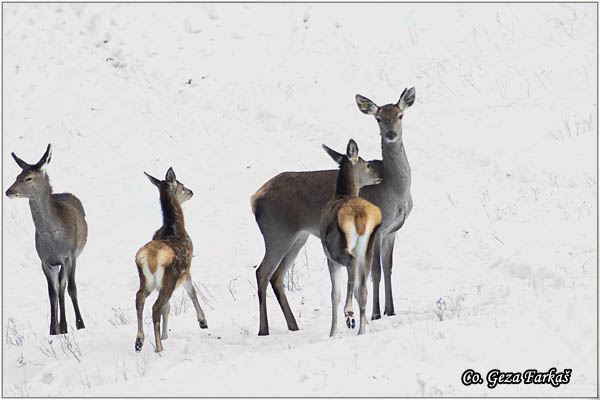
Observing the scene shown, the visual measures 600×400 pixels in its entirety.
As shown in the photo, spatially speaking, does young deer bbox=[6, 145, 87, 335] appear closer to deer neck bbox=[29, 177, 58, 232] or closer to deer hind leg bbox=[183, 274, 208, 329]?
deer neck bbox=[29, 177, 58, 232]

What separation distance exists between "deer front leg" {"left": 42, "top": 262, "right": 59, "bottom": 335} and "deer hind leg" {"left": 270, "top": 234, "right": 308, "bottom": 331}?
267cm

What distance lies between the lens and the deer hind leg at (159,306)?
811cm

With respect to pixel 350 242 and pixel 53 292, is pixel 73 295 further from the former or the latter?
pixel 350 242

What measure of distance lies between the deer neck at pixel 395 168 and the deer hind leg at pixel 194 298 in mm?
2472

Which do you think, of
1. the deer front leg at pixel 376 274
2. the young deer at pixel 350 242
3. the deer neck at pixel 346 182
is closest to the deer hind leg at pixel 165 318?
the young deer at pixel 350 242

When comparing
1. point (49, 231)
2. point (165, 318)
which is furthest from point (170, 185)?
point (49, 231)

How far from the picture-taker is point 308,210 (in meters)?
9.22

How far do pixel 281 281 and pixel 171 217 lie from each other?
1.49 m

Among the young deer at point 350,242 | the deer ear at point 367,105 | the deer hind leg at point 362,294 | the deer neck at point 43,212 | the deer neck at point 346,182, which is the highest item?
the deer ear at point 367,105

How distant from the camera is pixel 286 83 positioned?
17312 millimetres

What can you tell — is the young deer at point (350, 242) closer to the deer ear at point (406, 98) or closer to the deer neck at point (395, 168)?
the deer neck at point (395, 168)

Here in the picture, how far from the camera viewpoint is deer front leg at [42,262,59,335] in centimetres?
997

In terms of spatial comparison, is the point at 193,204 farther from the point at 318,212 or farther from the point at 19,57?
the point at 19,57

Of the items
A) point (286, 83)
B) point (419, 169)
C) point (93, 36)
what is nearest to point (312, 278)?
point (419, 169)
